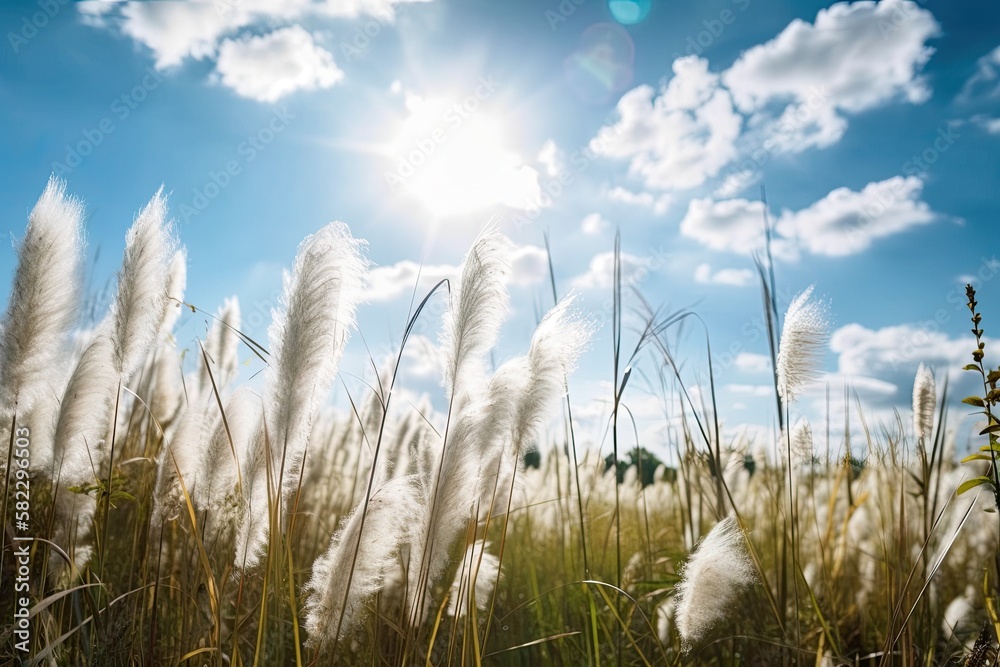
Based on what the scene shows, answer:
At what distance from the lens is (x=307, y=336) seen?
175 cm

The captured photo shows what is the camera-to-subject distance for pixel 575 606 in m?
2.95

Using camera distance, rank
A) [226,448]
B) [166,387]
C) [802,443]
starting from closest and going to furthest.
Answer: [226,448], [802,443], [166,387]

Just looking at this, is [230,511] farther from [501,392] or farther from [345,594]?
[501,392]

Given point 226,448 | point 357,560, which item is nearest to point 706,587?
point 357,560

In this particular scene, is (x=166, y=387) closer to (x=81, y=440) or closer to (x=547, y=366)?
(x=81, y=440)

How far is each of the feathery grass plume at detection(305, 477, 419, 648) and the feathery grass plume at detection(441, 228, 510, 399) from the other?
336mm

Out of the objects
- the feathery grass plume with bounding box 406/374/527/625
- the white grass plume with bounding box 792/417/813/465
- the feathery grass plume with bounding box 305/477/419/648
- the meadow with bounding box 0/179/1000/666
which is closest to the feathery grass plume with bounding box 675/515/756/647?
the meadow with bounding box 0/179/1000/666

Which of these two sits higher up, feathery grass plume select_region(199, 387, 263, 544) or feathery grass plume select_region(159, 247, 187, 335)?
feathery grass plume select_region(159, 247, 187, 335)

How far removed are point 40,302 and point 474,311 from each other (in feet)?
4.69

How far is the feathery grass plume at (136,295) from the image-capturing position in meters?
2.16

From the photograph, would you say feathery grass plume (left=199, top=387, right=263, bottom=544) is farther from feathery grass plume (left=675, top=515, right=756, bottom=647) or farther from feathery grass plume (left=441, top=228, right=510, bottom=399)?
feathery grass plume (left=675, top=515, right=756, bottom=647)

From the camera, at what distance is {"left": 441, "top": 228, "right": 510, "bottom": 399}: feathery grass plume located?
183cm

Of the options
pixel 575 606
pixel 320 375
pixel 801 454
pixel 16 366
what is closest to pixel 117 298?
pixel 16 366

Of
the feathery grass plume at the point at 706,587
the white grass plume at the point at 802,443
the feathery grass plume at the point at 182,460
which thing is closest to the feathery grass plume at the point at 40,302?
the feathery grass plume at the point at 182,460
